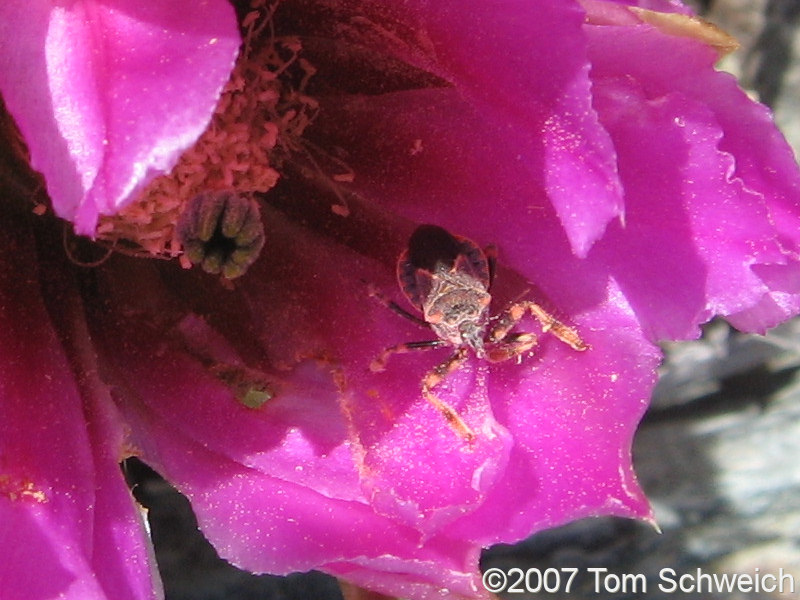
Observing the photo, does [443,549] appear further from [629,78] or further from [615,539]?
[615,539]

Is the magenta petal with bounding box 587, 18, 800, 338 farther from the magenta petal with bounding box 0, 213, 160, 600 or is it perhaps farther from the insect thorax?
the magenta petal with bounding box 0, 213, 160, 600

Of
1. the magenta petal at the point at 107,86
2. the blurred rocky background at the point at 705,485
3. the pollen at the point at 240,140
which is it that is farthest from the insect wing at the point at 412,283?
the blurred rocky background at the point at 705,485

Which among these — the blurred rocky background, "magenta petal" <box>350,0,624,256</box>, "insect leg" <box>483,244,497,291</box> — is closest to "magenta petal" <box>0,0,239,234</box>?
"magenta petal" <box>350,0,624,256</box>

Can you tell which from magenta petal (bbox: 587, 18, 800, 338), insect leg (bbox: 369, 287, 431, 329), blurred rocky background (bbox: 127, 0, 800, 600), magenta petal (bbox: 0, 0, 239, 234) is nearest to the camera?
magenta petal (bbox: 0, 0, 239, 234)

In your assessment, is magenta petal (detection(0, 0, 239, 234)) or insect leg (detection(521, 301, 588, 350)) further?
insect leg (detection(521, 301, 588, 350))

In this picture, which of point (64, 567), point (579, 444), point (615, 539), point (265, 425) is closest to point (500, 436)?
point (579, 444)

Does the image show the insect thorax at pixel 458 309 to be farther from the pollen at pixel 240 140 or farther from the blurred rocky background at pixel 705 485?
the blurred rocky background at pixel 705 485

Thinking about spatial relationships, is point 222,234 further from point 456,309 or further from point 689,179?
point 689,179
